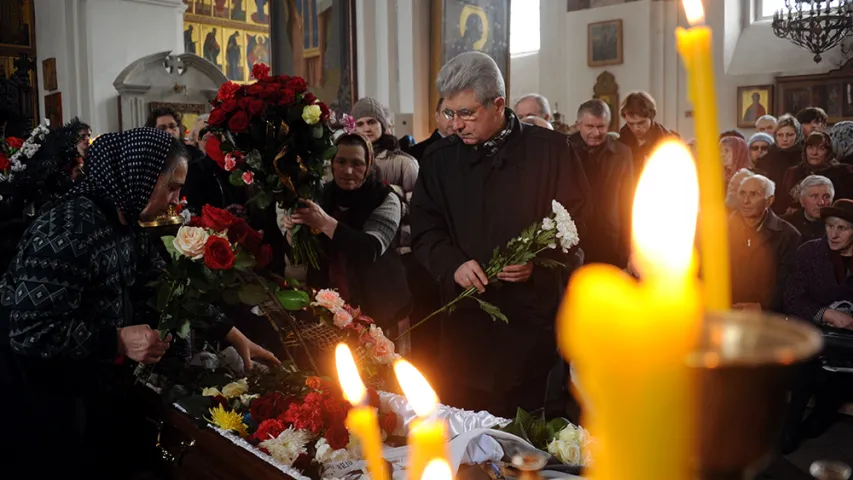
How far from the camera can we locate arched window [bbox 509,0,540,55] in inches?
709

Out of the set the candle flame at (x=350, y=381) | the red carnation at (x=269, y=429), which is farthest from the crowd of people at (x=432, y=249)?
the candle flame at (x=350, y=381)

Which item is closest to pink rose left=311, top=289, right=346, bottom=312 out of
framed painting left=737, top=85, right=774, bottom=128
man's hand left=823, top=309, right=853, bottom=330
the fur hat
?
the fur hat

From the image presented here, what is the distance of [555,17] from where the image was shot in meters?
16.4

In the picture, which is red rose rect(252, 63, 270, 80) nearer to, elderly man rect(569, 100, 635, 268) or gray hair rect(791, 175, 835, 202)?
elderly man rect(569, 100, 635, 268)

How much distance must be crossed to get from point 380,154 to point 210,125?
6.85 ft

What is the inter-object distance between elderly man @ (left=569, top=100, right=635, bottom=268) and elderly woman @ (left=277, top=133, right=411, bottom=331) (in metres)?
1.47

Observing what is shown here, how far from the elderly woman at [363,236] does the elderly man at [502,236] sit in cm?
65

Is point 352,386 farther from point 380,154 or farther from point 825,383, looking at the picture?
point 380,154

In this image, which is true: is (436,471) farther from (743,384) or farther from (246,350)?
(246,350)

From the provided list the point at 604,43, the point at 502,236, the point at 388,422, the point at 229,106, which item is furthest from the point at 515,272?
the point at 604,43

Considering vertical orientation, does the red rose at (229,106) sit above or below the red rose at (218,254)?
above

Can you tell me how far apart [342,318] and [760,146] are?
18.6 feet

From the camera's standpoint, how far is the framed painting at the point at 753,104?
14109 millimetres

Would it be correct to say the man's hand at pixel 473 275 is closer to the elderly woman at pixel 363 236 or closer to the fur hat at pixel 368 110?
the elderly woman at pixel 363 236
